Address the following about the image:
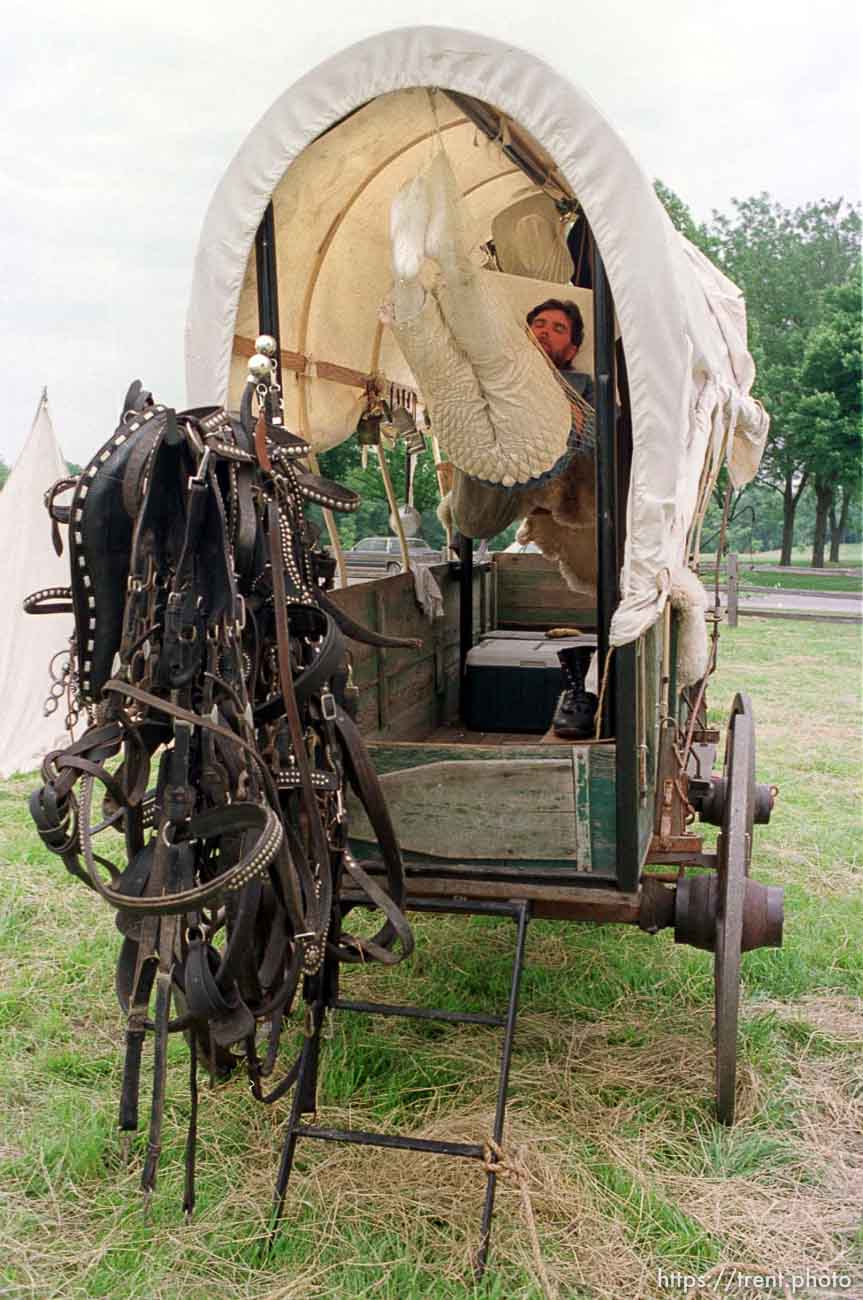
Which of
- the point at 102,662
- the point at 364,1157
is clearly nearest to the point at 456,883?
the point at 364,1157

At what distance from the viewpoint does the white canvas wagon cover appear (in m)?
2.35

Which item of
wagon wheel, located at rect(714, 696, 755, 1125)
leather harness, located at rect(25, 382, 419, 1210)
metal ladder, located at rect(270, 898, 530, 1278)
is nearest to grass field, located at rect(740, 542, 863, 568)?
wagon wheel, located at rect(714, 696, 755, 1125)

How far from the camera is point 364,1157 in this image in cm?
259

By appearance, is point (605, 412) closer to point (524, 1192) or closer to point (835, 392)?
point (524, 1192)

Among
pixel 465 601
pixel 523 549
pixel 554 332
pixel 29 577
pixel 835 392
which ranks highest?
pixel 835 392

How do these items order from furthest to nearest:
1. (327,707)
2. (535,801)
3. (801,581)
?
(801,581), (535,801), (327,707)

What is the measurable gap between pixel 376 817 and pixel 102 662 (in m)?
0.68

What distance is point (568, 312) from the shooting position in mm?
3301

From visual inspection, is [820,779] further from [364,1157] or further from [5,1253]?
[5,1253]

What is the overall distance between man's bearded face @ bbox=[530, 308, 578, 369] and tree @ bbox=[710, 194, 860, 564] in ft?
69.0

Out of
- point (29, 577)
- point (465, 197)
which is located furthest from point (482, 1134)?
point (29, 577)

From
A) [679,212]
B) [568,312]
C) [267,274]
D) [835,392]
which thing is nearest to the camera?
[267,274]

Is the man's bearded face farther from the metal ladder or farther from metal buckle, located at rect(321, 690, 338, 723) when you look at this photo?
the metal ladder

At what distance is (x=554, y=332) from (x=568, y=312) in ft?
0.23
